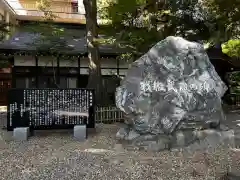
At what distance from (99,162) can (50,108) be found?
3004mm

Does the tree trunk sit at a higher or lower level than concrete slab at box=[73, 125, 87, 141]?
higher

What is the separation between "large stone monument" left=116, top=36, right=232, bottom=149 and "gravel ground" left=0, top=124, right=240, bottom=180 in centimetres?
59

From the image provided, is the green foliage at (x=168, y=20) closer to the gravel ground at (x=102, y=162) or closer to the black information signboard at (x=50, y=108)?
the black information signboard at (x=50, y=108)

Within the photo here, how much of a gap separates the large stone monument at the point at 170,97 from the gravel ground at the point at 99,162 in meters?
0.59

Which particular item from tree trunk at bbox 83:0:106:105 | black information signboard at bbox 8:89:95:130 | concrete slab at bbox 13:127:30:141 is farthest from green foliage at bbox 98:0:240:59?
concrete slab at bbox 13:127:30:141

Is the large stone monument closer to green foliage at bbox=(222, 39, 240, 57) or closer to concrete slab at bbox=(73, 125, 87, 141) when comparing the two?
concrete slab at bbox=(73, 125, 87, 141)

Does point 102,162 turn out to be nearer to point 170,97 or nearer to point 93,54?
point 170,97

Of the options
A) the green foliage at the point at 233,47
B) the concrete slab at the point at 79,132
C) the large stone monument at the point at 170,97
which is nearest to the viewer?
the large stone monument at the point at 170,97

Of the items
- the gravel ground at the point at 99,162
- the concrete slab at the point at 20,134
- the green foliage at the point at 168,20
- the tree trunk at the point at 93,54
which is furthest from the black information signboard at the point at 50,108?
the green foliage at the point at 168,20

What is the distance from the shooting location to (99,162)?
20.3 feet

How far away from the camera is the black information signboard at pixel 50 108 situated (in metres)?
8.41

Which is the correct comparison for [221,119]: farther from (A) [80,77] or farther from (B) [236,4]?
(A) [80,77]

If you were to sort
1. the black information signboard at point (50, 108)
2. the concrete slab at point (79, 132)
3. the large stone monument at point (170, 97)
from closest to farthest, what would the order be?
the large stone monument at point (170, 97) < the black information signboard at point (50, 108) < the concrete slab at point (79, 132)

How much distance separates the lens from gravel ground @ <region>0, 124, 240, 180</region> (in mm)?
5406
